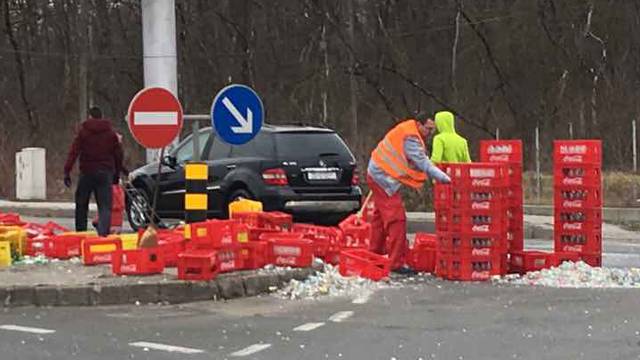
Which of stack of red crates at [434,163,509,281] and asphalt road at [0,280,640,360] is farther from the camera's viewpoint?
stack of red crates at [434,163,509,281]

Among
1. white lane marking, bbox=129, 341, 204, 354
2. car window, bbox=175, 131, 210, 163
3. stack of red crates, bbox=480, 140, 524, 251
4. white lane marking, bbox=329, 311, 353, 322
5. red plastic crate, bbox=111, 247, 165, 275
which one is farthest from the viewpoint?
car window, bbox=175, 131, 210, 163

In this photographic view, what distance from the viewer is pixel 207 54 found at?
144ft

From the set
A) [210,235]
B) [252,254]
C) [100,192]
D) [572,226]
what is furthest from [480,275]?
[100,192]

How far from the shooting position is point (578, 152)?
10891 millimetres

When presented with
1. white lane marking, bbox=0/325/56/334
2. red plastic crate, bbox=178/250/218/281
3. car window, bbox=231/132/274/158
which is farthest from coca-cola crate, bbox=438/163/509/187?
car window, bbox=231/132/274/158

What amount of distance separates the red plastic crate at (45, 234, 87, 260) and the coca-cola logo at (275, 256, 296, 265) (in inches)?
94.3

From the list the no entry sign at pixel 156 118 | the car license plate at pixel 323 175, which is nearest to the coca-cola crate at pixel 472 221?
the no entry sign at pixel 156 118

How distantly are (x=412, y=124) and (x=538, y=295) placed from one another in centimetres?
251

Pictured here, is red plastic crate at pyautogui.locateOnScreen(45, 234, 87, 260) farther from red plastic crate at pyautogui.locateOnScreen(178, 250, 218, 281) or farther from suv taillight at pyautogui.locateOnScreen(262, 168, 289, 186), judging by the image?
suv taillight at pyautogui.locateOnScreen(262, 168, 289, 186)

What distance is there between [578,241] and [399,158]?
2.11m

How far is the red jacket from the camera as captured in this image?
43.2 feet

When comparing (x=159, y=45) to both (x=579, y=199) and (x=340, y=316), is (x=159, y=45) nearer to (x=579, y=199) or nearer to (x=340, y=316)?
(x=579, y=199)

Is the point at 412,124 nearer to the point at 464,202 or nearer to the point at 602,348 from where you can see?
the point at 464,202

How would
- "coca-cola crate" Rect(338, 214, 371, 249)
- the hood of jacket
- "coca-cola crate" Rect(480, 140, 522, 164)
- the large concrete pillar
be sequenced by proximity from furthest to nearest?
the large concrete pillar → the hood of jacket → "coca-cola crate" Rect(338, 214, 371, 249) → "coca-cola crate" Rect(480, 140, 522, 164)
